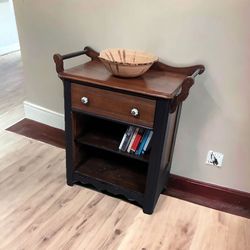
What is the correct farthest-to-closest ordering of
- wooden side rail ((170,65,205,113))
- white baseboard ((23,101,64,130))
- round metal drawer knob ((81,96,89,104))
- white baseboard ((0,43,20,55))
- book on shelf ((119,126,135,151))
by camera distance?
white baseboard ((0,43,20,55))
white baseboard ((23,101,64,130))
book on shelf ((119,126,135,151))
round metal drawer knob ((81,96,89,104))
wooden side rail ((170,65,205,113))

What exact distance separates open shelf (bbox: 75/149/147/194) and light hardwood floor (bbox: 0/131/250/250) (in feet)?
0.38

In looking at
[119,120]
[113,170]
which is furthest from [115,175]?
[119,120]

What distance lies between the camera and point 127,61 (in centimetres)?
159

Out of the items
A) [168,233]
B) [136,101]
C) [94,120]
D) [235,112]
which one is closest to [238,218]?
[168,233]

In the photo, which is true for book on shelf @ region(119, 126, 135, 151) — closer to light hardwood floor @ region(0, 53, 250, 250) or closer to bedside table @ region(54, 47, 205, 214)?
bedside table @ region(54, 47, 205, 214)

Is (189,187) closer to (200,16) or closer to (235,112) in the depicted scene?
(235,112)

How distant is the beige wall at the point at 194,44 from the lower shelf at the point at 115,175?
279 mm

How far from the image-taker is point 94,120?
1883 mm

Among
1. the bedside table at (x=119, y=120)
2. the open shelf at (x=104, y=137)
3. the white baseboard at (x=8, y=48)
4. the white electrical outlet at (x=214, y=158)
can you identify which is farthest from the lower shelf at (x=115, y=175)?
the white baseboard at (x=8, y=48)

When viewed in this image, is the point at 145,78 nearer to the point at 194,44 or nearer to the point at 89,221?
the point at 194,44

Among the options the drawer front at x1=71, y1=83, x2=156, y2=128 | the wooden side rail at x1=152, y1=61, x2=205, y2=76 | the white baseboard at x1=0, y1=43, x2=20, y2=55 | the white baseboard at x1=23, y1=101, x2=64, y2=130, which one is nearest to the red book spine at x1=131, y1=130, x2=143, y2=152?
the drawer front at x1=71, y1=83, x2=156, y2=128

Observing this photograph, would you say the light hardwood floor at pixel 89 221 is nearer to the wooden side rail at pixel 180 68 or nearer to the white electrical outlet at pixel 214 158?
the white electrical outlet at pixel 214 158

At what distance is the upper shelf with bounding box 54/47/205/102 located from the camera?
4.44ft

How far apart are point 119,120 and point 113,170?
1.68ft
